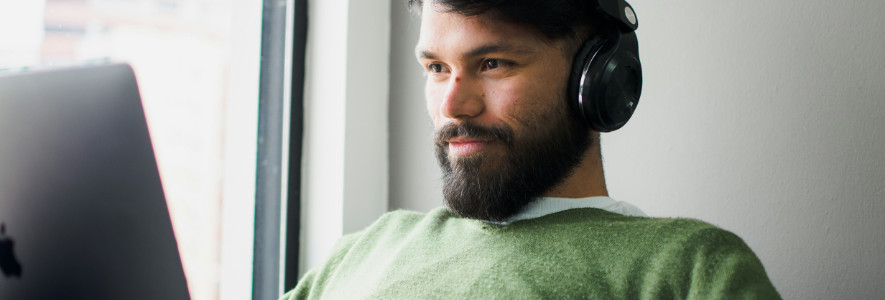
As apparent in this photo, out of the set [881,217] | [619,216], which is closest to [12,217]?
[619,216]

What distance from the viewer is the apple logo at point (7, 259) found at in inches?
26.2

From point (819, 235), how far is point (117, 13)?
1162mm

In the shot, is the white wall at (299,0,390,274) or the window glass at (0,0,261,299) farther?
the white wall at (299,0,390,274)

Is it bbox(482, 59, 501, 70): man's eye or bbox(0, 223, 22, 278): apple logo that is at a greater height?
bbox(482, 59, 501, 70): man's eye

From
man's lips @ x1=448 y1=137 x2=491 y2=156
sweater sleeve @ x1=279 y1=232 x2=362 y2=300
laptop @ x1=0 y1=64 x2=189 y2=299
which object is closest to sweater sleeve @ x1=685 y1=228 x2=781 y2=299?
man's lips @ x1=448 y1=137 x2=491 y2=156

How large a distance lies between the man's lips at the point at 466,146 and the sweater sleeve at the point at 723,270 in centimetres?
28

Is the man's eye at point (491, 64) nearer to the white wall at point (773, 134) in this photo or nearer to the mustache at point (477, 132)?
the mustache at point (477, 132)

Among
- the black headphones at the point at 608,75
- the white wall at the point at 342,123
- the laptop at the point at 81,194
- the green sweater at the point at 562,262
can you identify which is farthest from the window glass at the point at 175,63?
the black headphones at the point at 608,75

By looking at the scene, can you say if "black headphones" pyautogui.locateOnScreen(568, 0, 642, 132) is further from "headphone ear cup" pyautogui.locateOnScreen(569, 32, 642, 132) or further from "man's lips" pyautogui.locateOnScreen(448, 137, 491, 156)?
"man's lips" pyautogui.locateOnScreen(448, 137, 491, 156)

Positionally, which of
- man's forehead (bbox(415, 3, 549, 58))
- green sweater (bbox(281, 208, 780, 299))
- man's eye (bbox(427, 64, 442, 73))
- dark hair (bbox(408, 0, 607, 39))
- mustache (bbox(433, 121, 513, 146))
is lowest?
green sweater (bbox(281, 208, 780, 299))

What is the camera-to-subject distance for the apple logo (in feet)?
2.18

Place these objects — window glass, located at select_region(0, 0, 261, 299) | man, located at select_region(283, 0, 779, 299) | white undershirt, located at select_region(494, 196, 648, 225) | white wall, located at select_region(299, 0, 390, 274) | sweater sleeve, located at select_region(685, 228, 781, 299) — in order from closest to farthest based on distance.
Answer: sweater sleeve, located at select_region(685, 228, 781, 299) → man, located at select_region(283, 0, 779, 299) → white undershirt, located at select_region(494, 196, 648, 225) → window glass, located at select_region(0, 0, 261, 299) → white wall, located at select_region(299, 0, 390, 274)

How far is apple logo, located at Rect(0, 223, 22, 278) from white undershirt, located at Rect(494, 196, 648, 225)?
0.60 meters

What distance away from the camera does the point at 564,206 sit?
824 millimetres
